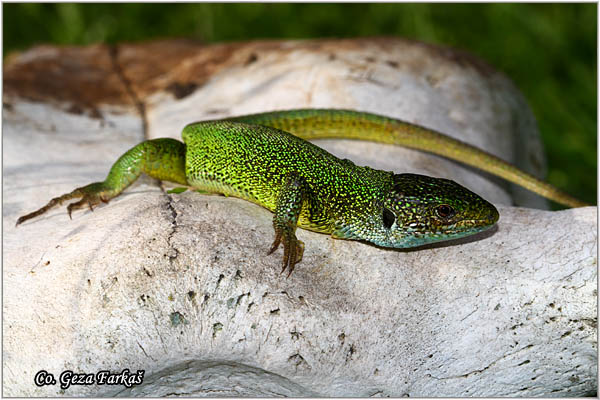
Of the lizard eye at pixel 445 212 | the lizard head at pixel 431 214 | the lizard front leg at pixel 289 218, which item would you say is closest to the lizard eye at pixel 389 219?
the lizard head at pixel 431 214

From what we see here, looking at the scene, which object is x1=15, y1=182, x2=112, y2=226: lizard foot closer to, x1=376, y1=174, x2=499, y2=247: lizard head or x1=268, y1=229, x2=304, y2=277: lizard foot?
x1=268, y1=229, x2=304, y2=277: lizard foot

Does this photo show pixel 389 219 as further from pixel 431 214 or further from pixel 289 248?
pixel 289 248

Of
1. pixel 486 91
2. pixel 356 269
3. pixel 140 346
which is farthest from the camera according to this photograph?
pixel 486 91

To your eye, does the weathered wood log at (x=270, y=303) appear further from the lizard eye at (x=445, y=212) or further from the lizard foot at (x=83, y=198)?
the lizard eye at (x=445, y=212)

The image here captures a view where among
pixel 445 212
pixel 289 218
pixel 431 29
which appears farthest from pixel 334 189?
pixel 431 29

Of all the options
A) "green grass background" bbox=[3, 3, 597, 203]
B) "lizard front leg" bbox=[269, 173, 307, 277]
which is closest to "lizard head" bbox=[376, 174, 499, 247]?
"lizard front leg" bbox=[269, 173, 307, 277]

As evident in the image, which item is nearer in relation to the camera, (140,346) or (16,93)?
(140,346)

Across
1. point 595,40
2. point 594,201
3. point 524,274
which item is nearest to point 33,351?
point 524,274

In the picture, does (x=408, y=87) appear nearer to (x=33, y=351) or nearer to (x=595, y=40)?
(x=33, y=351)
